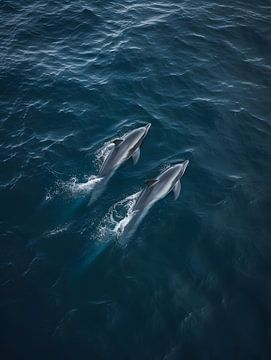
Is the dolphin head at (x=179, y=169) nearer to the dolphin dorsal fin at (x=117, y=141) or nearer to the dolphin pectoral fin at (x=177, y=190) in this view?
the dolphin pectoral fin at (x=177, y=190)

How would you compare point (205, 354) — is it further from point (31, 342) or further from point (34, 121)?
point (34, 121)

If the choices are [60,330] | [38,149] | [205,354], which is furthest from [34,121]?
[205,354]

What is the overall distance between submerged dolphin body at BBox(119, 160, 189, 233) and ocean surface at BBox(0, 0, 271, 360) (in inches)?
19.6

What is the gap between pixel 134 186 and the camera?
1972cm

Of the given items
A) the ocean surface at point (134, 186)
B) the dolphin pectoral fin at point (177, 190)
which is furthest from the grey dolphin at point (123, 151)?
the dolphin pectoral fin at point (177, 190)

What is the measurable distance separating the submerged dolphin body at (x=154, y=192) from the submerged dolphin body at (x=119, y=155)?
8.44ft

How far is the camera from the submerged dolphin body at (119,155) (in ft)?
64.5

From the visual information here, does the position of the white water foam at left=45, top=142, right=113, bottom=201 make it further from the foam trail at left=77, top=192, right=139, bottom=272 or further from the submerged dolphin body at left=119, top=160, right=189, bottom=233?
the submerged dolphin body at left=119, top=160, right=189, bottom=233

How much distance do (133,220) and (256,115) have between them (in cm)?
1291

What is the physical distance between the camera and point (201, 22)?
32.2 metres

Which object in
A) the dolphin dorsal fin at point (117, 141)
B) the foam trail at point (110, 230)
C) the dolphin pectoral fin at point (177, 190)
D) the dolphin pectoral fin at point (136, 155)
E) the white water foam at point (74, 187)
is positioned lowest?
the foam trail at point (110, 230)

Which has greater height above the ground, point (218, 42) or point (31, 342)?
point (218, 42)

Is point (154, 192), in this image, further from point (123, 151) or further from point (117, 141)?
point (117, 141)

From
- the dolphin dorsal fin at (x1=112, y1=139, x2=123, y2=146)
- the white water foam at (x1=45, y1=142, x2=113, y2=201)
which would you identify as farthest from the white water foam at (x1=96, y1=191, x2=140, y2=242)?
the dolphin dorsal fin at (x1=112, y1=139, x2=123, y2=146)
